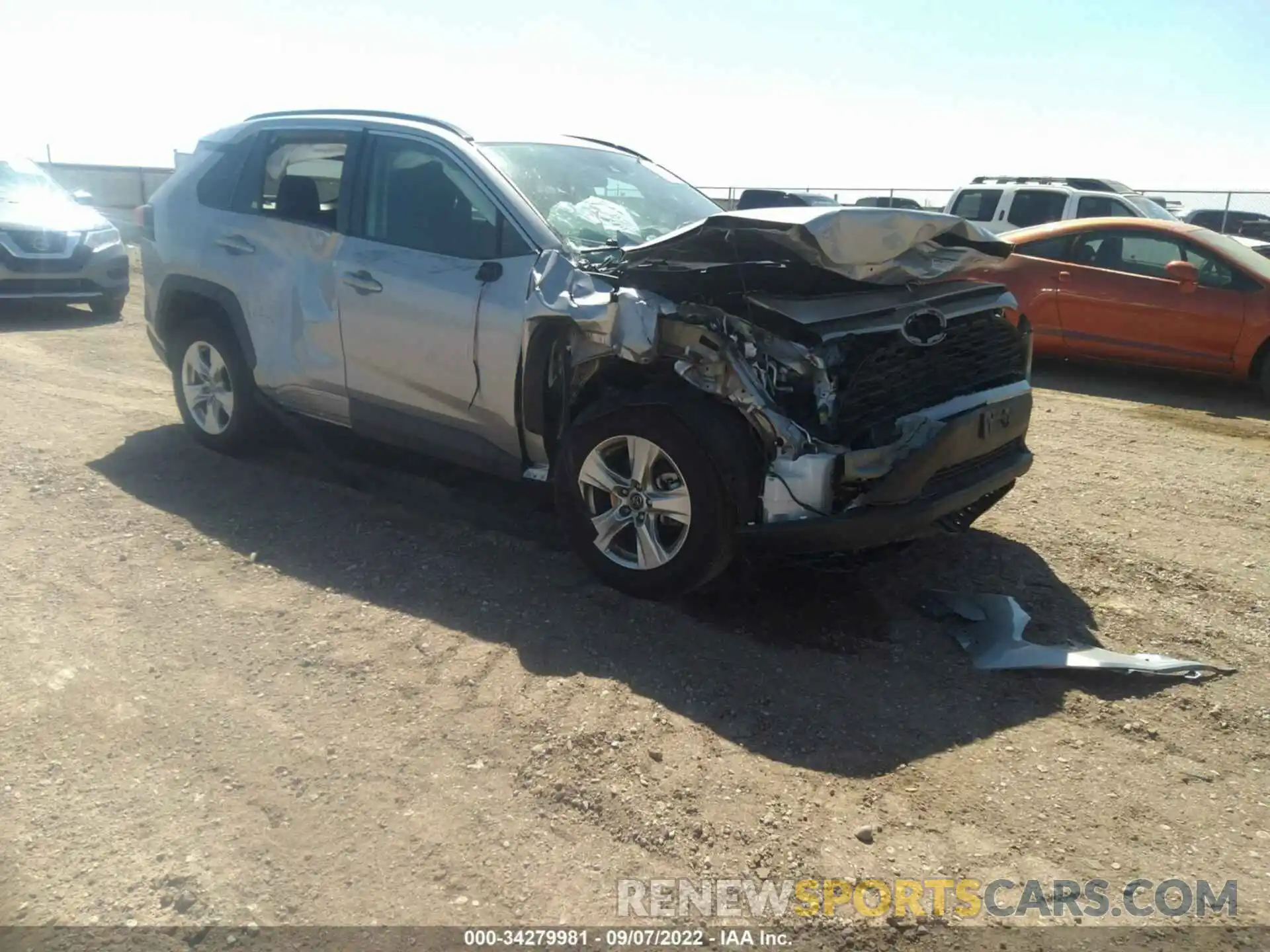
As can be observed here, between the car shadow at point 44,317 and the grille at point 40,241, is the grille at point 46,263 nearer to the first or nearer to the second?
the grille at point 40,241

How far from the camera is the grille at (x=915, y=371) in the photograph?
3.89 m

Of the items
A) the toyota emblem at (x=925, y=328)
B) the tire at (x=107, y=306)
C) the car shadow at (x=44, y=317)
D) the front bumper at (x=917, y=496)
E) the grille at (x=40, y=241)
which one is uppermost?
the toyota emblem at (x=925, y=328)

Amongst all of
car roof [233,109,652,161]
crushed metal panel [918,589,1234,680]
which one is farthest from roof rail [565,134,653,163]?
crushed metal panel [918,589,1234,680]

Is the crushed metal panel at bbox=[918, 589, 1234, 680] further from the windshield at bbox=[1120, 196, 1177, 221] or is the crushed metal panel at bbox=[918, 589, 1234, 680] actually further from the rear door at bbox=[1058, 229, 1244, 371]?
the windshield at bbox=[1120, 196, 1177, 221]

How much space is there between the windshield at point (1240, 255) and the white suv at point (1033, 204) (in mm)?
3974

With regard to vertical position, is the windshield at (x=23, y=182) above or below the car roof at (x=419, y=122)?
below

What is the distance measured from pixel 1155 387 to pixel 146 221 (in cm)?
833

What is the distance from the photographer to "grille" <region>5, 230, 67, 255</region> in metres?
10.9

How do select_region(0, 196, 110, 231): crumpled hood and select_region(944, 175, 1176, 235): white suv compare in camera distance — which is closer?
select_region(0, 196, 110, 231): crumpled hood

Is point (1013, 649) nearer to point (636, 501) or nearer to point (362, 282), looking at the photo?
point (636, 501)

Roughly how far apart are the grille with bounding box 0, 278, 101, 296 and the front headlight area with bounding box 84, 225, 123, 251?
41cm

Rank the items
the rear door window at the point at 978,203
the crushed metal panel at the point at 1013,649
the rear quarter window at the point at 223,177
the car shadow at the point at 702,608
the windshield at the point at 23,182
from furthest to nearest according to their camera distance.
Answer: the rear door window at the point at 978,203
the windshield at the point at 23,182
the rear quarter window at the point at 223,177
the crushed metal panel at the point at 1013,649
the car shadow at the point at 702,608

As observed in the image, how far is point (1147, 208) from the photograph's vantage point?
44.8 ft

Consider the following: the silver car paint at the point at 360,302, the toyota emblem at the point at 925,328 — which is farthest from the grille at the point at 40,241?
the toyota emblem at the point at 925,328
